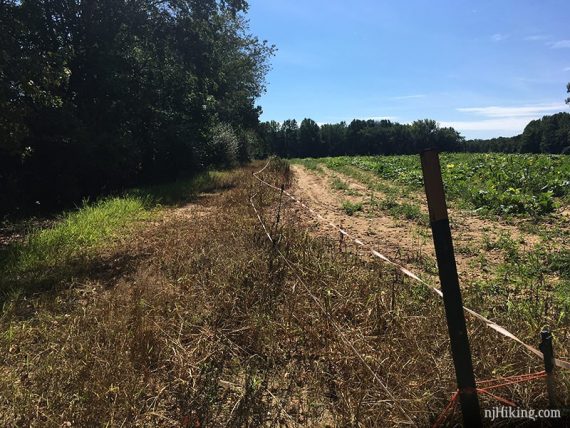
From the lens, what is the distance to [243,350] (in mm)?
3883

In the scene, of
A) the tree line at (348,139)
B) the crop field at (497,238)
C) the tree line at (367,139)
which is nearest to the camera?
the crop field at (497,238)

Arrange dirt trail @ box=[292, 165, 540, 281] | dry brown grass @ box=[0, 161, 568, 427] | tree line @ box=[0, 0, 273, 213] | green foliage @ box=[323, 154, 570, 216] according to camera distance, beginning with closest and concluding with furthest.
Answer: dry brown grass @ box=[0, 161, 568, 427], dirt trail @ box=[292, 165, 540, 281], green foliage @ box=[323, 154, 570, 216], tree line @ box=[0, 0, 273, 213]

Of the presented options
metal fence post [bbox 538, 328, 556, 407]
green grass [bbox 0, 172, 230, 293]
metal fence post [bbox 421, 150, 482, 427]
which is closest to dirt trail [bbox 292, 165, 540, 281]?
metal fence post [bbox 538, 328, 556, 407]

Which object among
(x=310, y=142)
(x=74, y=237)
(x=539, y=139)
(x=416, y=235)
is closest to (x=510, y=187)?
(x=416, y=235)

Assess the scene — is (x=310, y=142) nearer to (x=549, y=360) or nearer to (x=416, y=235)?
(x=416, y=235)

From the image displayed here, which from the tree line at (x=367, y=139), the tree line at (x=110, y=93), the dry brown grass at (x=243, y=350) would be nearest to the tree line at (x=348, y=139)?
the tree line at (x=367, y=139)

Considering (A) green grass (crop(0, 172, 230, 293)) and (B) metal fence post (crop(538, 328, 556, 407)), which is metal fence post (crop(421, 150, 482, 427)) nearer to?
(B) metal fence post (crop(538, 328, 556, 407))

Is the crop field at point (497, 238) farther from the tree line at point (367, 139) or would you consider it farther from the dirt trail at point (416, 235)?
the tree line at point (367, 139)

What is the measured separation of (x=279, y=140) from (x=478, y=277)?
102762 mm

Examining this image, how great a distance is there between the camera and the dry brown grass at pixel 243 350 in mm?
3021

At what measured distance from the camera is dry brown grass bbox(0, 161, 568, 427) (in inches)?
119

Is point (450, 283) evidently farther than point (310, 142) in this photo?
No

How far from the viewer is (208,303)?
464 centimetres

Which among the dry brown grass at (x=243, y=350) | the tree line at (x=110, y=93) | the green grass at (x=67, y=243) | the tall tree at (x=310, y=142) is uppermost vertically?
the tall tree at (x=310, y=142)
